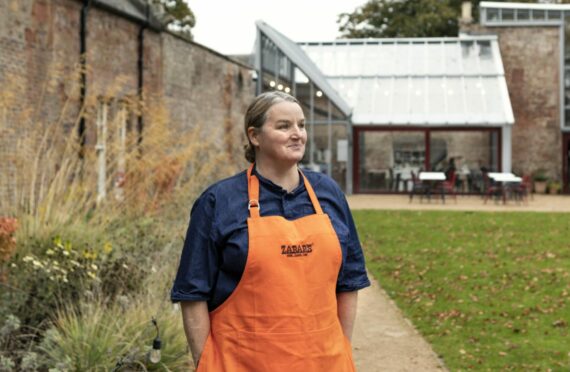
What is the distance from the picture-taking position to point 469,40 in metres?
30.0

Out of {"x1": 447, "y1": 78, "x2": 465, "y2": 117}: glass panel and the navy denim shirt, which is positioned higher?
{"x1": 447, "y1": 78, "x2": 465, "y2": 117}: glass panel

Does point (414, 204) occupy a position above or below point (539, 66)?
below

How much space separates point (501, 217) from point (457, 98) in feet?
35.0

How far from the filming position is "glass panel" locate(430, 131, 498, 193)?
2684 centimetres

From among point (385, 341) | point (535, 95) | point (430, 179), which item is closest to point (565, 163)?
point (535, 95)

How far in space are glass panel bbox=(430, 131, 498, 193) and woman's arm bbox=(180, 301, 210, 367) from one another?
81.8ft

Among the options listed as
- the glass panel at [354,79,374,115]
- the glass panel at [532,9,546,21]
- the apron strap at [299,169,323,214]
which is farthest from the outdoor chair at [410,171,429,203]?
the apron strap at [299,169,323,214]

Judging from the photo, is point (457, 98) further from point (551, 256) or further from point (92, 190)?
point (92, 190)

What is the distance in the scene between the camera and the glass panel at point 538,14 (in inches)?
1193

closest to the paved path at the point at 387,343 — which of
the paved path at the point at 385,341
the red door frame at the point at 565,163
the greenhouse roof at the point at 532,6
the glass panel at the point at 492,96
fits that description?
the paved path at the point at 385,341

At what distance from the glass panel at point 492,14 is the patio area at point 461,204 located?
860 centimetres

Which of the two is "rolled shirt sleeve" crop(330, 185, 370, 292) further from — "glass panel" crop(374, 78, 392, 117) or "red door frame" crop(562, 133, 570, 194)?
"red door frame" crop(562, 133, 570, 194)

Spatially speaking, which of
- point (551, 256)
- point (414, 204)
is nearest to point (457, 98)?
point (414, 204)

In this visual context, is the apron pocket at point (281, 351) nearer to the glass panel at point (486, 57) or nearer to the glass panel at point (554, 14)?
the glass panel at point (486, 57)
